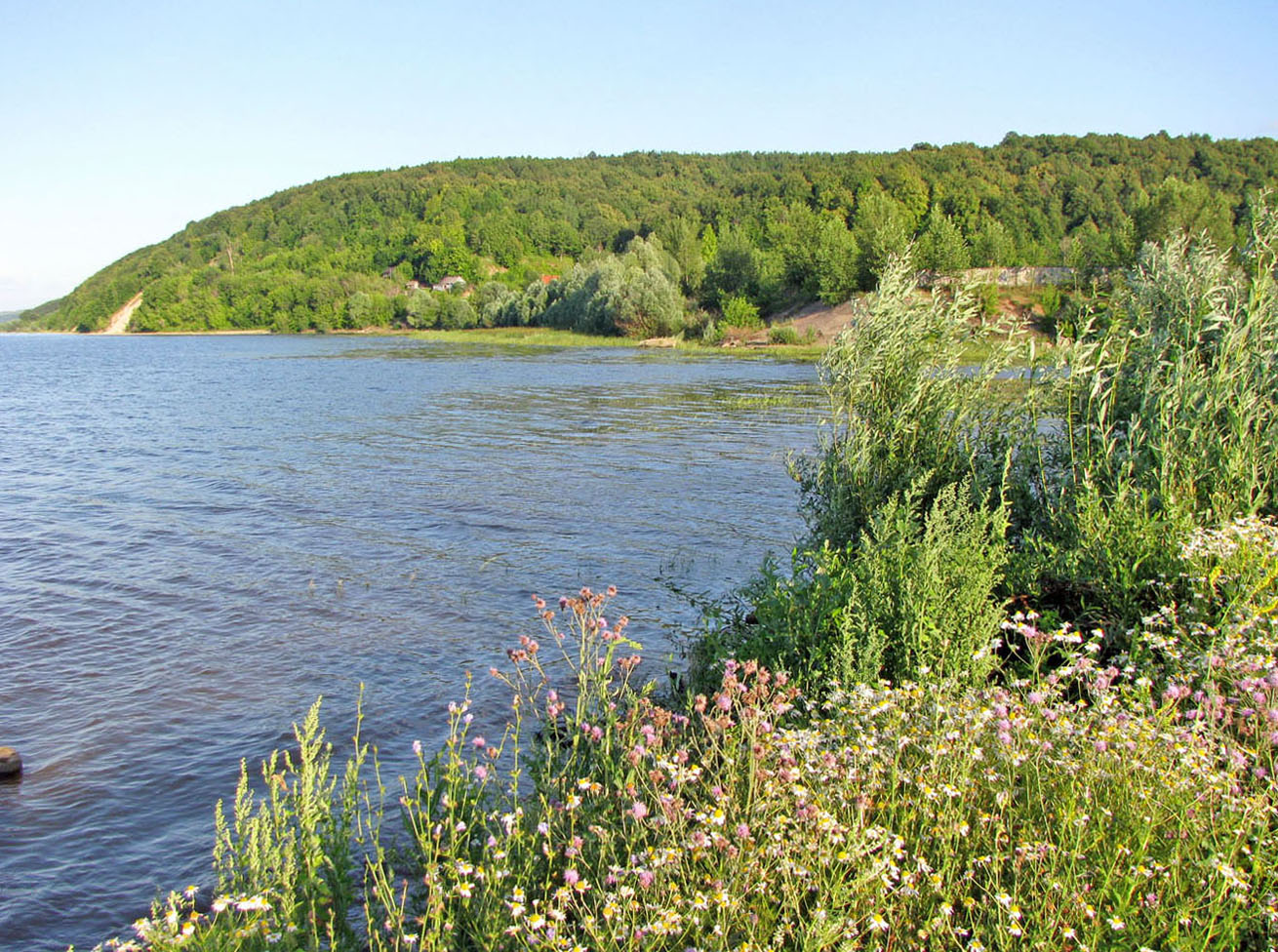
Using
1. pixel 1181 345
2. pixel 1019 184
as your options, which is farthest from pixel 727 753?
pixel 1019 184

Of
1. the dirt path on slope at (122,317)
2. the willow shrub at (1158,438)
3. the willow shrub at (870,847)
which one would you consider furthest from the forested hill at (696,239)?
the willow shrub at (870,847)

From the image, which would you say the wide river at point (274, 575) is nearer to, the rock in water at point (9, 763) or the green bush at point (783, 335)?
the rock in water at point (9, 763)

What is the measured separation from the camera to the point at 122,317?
584ft

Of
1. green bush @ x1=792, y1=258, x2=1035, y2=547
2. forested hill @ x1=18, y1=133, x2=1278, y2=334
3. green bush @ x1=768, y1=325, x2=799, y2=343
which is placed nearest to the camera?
green bush @ x1=792, y1=258, x2=1035, y2=547

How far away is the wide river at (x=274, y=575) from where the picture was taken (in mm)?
6859

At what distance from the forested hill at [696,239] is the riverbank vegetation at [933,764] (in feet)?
53.6

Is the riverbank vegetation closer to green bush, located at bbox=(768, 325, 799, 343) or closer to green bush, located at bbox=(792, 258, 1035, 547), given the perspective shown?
green bush, located at bbox=(792, 258, 1035, 547)

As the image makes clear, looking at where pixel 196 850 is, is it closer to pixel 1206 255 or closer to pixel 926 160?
pixel 1206 255

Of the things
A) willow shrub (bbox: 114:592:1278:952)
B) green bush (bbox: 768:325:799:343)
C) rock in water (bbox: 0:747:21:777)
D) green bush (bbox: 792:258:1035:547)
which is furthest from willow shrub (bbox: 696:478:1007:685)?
green bush (bbox: 768:325:799:343)

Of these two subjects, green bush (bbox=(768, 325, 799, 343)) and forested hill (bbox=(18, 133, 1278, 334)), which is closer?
green bush (bbox=(768, 325, 799, 343))

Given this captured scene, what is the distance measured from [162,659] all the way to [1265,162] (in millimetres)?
156271

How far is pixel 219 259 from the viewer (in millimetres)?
188125

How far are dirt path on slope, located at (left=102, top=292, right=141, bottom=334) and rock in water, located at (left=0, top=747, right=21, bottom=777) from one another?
645 ft

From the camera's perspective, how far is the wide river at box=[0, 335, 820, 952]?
22.5 ft
